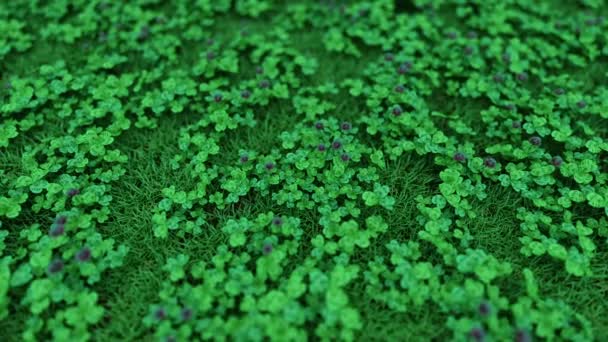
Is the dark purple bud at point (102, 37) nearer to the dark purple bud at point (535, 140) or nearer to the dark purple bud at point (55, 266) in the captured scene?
the dark purple bud at point (55, 266)

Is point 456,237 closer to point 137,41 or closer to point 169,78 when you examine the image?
point 169,78

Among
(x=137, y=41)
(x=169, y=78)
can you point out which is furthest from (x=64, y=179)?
(x=137, y=41)

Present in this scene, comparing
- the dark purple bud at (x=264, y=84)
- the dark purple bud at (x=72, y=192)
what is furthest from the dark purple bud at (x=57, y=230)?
the dark purple bud at (x=264, y=84)

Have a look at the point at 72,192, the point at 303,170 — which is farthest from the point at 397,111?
the point at 72,192

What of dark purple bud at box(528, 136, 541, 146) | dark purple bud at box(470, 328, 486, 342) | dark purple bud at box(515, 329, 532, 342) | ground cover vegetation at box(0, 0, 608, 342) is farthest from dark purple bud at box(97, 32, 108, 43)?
dark purple bud at box(515, 329, 532, 342)

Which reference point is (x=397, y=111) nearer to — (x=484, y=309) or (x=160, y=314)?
(x=484, y=309)

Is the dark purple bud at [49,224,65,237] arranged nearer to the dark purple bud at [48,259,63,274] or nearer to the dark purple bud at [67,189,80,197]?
the dark purple bud at [48,259,63,274]
